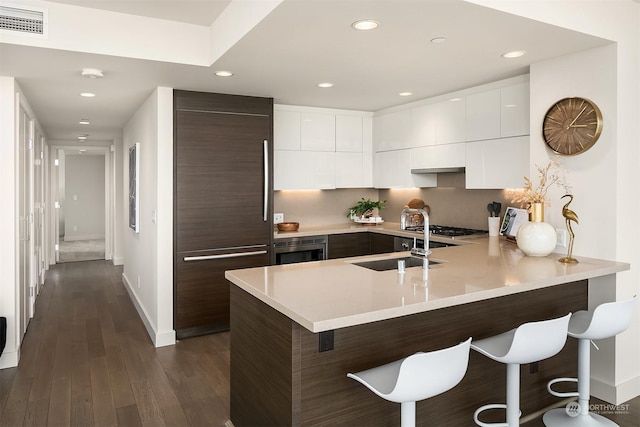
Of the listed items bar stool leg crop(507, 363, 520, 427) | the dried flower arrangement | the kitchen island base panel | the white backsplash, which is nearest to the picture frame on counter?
the white backsplash

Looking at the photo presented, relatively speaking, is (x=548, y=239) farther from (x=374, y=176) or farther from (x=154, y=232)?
(x=154, y=232)

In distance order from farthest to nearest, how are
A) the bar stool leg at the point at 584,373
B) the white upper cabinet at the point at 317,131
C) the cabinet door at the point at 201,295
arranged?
the white upper cabinet at the point at 317,131 < the cabinet door at the point at 201,295 < the bar stool leg at the point at 584,373

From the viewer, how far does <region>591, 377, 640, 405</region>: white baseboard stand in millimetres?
2982

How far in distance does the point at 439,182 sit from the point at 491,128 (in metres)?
1.15

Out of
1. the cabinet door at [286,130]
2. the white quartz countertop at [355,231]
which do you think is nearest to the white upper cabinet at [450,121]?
the white quartz countertop at [355,231]

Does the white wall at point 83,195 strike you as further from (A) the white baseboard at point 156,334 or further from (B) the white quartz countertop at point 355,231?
(B) the white quartz countertop at point 355,231

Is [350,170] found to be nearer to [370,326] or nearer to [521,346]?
[370,326]

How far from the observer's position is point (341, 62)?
330 centimetres

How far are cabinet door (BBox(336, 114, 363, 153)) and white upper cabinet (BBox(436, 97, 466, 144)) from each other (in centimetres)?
116

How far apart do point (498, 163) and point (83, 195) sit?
1080 cm

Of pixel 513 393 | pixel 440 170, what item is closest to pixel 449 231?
pixel 440 170

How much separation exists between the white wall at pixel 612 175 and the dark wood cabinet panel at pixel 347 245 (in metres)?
2.47

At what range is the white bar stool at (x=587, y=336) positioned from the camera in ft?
8.03

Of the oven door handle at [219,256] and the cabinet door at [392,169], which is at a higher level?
the cabinet door at [392,169]
